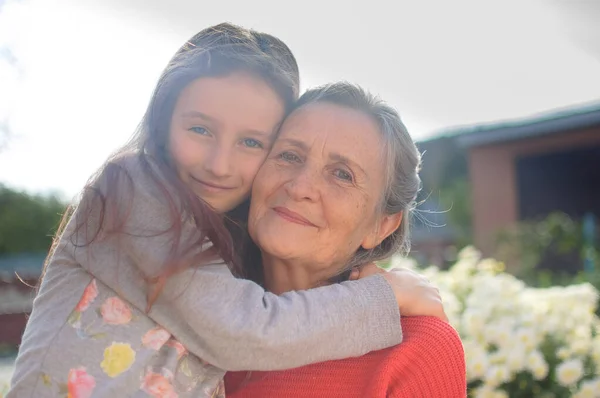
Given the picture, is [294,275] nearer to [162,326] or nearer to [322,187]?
[322,187]

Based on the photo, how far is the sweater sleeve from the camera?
196cm

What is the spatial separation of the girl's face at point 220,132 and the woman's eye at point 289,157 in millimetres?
77

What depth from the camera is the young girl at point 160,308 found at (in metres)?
1.97

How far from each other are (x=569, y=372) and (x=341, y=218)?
2160mm

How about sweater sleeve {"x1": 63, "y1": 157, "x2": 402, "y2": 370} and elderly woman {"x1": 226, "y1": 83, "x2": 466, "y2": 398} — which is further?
elderly woman {"x1": 226, "y1": 83, "x2": 466, "y2": 398}

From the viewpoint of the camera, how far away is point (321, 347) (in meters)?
2.02

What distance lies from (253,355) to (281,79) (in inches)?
41.5

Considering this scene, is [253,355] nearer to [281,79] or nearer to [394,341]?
[394,341]

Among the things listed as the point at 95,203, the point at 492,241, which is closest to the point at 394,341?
the point at 95,203

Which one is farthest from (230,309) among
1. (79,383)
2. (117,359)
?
(79,383)

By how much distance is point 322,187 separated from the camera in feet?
7.75

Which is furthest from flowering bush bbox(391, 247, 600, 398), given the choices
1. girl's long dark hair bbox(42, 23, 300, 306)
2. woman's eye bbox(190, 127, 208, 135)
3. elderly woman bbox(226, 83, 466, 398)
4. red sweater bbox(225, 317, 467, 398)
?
woman's eye bbox(190, 127, 208, 135)

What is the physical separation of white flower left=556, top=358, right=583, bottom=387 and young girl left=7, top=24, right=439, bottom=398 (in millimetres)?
1971

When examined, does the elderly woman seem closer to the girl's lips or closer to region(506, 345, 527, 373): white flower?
the girl's lips
